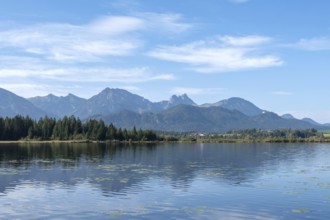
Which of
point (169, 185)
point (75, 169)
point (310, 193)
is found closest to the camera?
point (310, 193)

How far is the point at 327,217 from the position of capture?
1836 inches

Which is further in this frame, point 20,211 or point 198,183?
point 198,183

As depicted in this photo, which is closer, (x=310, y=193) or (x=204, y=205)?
(x=204, y=205)

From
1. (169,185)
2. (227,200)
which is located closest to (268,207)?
(227,200)

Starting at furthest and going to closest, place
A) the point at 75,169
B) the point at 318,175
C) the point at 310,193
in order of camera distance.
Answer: the point at 75,169 < the point at 318,175 < the point at 310,193

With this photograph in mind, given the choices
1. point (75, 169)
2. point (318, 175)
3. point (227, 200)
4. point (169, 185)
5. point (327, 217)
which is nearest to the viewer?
point (327, 217)

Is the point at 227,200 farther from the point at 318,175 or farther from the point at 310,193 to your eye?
the point at 318,175

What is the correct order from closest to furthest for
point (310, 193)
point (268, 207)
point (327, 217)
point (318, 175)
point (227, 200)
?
1. point (327, 217)
2. point (268, 207)
3. point (227, 200)
4. point (310, 193)
5. point (318, 175)

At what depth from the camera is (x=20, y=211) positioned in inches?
1919

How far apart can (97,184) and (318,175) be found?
143 ft

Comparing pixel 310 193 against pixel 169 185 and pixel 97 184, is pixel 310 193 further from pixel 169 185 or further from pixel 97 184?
pixel 97 184

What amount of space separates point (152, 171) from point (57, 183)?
24566 mm

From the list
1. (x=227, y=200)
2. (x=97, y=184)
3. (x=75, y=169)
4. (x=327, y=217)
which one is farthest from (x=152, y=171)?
(x=327, y=217)

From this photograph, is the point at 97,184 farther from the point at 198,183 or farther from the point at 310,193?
the point at 310,193
